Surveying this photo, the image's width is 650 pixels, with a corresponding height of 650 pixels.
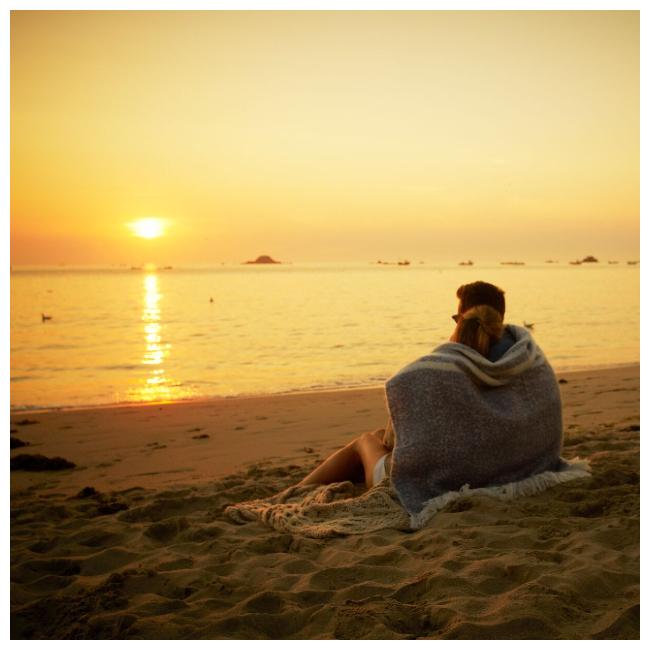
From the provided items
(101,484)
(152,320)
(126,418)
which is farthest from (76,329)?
(101,484)

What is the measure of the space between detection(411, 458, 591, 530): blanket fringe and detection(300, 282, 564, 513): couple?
0.08m

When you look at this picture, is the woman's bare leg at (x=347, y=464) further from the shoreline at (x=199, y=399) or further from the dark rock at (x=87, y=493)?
the shoreline at (x=199, y=399)

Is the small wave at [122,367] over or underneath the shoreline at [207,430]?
over

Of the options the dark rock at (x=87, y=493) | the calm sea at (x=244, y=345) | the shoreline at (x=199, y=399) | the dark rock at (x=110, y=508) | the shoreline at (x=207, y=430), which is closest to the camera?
the dark rock at (x=110, y=508)

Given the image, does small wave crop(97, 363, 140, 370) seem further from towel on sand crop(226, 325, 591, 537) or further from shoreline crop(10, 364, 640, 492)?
towel on sand crop(226, 325, 591, 537)

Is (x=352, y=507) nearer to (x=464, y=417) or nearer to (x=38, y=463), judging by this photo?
(x=464, y=417)

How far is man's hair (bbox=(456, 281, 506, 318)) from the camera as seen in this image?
15.4 ft

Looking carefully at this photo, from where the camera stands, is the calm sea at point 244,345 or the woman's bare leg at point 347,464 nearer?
the woman's bare leg at point 347,464

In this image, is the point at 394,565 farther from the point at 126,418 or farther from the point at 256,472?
the point at 126,418

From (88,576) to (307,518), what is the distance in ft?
4.50

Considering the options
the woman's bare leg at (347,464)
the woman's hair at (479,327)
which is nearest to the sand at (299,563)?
the woman's bare leg at (347,464)

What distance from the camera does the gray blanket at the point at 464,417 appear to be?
4.48 m

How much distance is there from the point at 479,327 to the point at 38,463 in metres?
4.57

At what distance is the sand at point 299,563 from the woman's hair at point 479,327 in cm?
106
